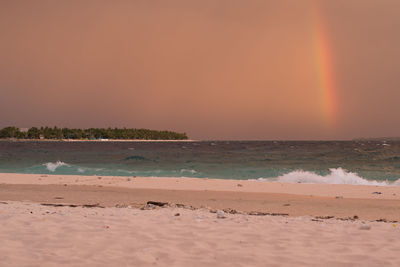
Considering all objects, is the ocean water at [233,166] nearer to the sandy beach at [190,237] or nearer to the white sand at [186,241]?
the sandy beach at [190,237]

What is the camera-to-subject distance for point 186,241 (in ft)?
26.7

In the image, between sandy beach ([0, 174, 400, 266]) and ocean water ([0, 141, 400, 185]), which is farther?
ocean water ([0, 141, 400, 185])

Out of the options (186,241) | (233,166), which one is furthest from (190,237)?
(233,166)

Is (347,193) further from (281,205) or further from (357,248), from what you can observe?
(357,248)

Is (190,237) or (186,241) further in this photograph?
(190,237)

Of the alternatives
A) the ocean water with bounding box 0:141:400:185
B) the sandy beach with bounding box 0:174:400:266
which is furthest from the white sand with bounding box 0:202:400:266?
the ocean water with bounding box 0:141:400:185

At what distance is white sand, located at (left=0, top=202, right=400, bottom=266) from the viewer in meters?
6.85

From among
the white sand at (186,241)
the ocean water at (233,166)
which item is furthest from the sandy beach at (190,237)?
the ocean water at (233,166)

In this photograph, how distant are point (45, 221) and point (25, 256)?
318 cm

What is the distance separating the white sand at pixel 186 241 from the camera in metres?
6.85

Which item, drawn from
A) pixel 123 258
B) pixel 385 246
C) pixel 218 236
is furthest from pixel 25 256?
pixel 385 246

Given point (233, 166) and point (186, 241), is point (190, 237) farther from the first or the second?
point (233, 166)

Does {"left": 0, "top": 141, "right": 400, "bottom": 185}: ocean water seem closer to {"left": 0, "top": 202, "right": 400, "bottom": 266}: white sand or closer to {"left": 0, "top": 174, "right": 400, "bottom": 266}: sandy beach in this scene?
{"left": 0, "top": 174, "right": 400, "bottom": 266}: sandy beach

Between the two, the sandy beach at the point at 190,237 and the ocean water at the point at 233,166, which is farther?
the ocean water at the point at 233,166
